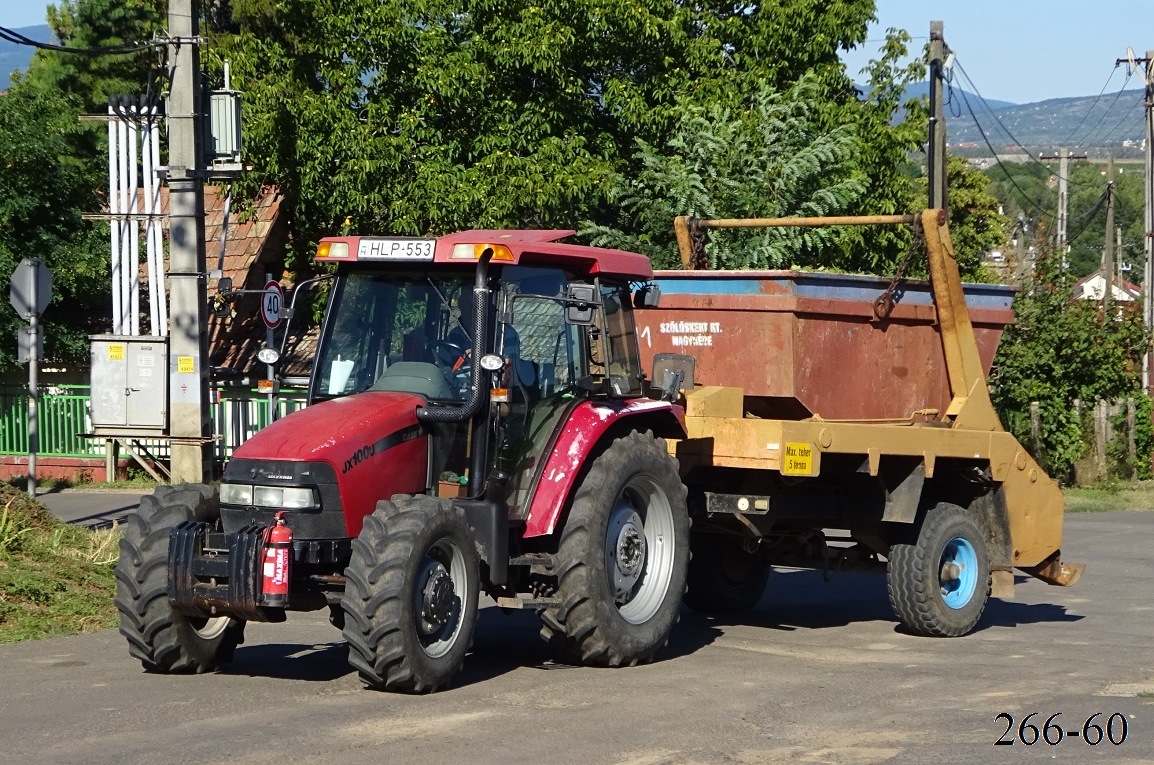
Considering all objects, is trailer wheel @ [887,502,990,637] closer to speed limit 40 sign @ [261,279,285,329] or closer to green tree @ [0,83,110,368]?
speed limit 40 sign @ [261,279,285,329]

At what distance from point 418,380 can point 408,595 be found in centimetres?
145

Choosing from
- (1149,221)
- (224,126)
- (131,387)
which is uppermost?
(1149,221)

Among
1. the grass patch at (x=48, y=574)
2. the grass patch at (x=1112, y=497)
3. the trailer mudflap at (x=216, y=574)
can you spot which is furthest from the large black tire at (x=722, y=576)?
the grass patch at (x=1112, y=497)

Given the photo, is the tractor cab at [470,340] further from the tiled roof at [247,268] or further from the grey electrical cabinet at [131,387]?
the tiled roof at [247,268]

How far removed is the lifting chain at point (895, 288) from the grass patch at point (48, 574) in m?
6.02

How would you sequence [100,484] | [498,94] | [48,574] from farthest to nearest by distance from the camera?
1. [100,484]
2. [498,94]
3. [48,574]

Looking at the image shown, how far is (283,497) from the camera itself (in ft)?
26.0

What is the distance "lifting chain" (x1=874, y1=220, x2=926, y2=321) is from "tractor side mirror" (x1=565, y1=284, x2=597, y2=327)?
3362mm

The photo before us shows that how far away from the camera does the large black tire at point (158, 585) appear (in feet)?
26.6

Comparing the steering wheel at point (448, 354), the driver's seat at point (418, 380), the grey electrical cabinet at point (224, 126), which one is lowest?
the driver's seat at point (418, 380)

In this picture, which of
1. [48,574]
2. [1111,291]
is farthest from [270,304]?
[1111,291]

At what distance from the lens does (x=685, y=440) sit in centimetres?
996

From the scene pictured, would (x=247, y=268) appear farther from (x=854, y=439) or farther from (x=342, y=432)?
(x=342, y=432)

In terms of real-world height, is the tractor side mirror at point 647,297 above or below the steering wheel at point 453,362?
above
